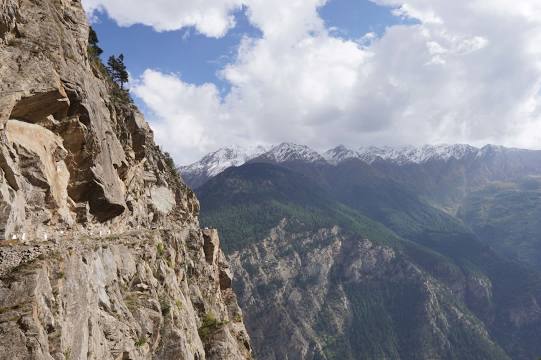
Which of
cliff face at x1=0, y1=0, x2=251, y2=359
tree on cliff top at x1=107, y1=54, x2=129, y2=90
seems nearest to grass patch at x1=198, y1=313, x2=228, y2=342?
cliff face at x1=0, y1=0, x2=251, y2=359

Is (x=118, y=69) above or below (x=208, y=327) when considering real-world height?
above

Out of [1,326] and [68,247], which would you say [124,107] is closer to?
[68,247]

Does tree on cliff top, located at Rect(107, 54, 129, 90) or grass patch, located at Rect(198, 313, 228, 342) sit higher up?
tree on cliff top, located at Rect(107, 54, 129, 90)

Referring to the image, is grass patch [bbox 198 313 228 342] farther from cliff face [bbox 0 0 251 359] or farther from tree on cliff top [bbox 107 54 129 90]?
tree on cliff top [bbox 107 54 129 90]

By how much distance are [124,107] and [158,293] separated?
38243mm

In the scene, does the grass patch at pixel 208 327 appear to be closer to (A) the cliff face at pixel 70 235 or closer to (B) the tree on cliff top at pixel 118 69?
(A) the cliff face at pixel 70 235

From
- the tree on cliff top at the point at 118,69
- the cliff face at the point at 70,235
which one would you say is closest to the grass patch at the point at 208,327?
the cliff face at the point at 70,235

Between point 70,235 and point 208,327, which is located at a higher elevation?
point 70,235

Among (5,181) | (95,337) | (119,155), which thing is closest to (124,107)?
(119,155)

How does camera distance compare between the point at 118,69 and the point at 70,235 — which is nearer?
the point at 70,235

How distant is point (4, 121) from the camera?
30.2 m

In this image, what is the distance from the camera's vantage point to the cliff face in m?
23.2

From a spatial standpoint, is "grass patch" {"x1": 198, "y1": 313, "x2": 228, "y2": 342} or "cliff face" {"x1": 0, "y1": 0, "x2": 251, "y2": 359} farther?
"grass patch" {"x1": 198, "y1": 313, "x2": 228, "y2": 342}

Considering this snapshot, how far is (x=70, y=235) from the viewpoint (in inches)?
1439
